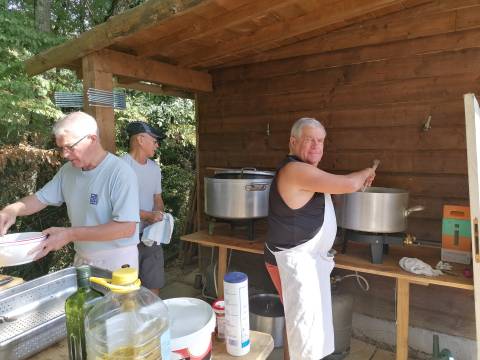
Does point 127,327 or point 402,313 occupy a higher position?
point 127,327

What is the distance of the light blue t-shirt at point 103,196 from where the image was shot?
5.73 feet

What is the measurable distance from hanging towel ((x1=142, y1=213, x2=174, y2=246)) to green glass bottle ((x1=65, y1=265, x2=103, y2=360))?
1.78 m

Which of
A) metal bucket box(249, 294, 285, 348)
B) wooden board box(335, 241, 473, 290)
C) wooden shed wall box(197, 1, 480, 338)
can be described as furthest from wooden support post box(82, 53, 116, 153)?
wooden board box(335, 241, 473, 290)

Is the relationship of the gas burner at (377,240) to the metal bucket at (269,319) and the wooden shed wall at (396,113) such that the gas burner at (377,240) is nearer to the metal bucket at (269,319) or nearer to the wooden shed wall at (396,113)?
the wooden shed wall at (396,113)

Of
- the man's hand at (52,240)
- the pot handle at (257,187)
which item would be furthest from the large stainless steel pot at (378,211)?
the man's hand at (52,240)

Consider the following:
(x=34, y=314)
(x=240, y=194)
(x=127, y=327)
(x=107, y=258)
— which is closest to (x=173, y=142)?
(x=240, y=194)

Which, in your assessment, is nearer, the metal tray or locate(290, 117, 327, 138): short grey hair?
the metal tray

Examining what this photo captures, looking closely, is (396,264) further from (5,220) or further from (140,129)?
(5,220)

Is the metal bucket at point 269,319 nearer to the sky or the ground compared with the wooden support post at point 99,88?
nearer to the ground

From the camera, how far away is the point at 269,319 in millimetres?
2709

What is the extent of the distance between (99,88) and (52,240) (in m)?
1.56

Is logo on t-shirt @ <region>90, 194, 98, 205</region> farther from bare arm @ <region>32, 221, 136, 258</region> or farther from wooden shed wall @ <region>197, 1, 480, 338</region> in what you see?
wooden shed wall @ <region>197, 1, 480, 338</region>

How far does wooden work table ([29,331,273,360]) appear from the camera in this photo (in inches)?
40.3

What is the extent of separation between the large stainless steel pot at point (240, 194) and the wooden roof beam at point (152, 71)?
1.10 m
